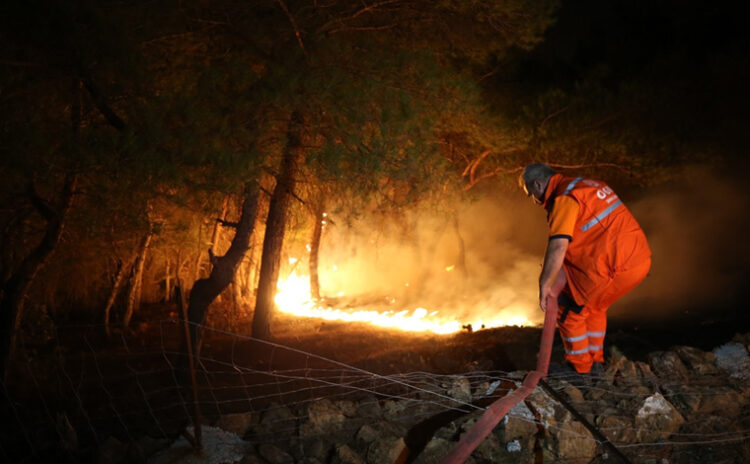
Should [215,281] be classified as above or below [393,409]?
above

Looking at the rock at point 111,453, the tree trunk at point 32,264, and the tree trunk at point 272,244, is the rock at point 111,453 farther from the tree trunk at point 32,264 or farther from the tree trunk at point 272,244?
the tree trunk at point 272,244

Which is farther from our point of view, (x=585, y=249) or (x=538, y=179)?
(x=538, y=179)

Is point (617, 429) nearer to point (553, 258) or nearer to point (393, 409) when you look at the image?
point (553, 258)

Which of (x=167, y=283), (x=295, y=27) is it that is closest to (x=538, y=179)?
(x=295, y=27)

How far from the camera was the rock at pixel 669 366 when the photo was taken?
4.98 m

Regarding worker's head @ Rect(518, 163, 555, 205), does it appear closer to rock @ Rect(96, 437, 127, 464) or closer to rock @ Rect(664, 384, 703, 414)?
rock @ Rect(664, 384, 703, 414)

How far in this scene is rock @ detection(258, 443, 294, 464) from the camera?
4023 mm

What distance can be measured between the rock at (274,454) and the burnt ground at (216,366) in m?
0.59

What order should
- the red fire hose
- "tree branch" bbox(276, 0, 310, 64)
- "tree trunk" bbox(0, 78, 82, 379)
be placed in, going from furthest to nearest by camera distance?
"tree branch" bbox(276, 0, 310, 64) → "tree trunk" bbox(0, 78, 82, 379) → the red fire hose

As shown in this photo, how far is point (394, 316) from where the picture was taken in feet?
42.7

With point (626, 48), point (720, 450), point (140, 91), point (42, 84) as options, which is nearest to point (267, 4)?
point (140, 91)

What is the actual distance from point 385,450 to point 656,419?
2.06 metres

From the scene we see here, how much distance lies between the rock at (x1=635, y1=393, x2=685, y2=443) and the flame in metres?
6.70

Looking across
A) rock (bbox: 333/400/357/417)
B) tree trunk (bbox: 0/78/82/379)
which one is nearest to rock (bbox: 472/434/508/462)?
rock (bbox: 333/400/357/417)
